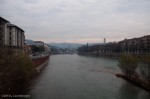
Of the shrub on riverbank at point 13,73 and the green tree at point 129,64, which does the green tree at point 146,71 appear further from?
the shrub on riverbank at point 13,73

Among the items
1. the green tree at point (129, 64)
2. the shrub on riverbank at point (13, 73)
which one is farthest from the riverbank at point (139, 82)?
the shrub on riverbank at point (13, 73)

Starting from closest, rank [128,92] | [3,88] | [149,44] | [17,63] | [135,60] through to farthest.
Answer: [3,88] → [17,63] → [128,92] → [135,60] → [149,44]

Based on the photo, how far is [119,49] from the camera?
86.9 m

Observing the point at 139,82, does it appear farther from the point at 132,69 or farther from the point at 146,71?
the point at 132,69

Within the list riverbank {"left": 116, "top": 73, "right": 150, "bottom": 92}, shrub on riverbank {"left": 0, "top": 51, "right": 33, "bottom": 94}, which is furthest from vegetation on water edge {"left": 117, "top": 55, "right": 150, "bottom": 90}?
shrub on riverbank {"left": 0, "top": 51, "right": 33, "bottom": 94}

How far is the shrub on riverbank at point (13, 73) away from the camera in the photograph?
13656 mm

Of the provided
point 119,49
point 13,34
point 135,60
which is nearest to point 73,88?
point 135,60

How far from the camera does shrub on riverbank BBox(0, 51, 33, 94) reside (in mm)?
13656

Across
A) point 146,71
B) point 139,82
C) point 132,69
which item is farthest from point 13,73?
point 132,69

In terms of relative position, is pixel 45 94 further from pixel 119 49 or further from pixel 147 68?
pixel 119 49

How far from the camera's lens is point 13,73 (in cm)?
1545

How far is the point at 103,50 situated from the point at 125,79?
3453 inches

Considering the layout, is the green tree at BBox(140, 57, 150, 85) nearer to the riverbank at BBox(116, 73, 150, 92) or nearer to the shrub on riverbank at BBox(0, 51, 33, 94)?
the riverbank at BBox(116, 73, 150, 92)

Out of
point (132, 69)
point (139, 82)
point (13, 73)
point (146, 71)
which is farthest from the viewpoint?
point (132, 69)
